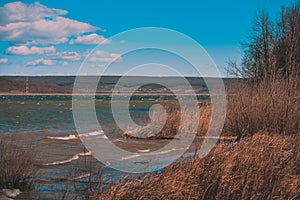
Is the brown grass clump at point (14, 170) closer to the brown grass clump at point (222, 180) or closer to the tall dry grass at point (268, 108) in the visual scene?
the brown grass clump at point (222, 180)

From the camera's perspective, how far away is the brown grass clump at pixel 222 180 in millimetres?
5430

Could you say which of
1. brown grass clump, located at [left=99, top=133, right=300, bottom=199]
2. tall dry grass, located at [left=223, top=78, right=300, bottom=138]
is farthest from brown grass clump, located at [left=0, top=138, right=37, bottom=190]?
tall dry grass, located at [left=223, top=78, right=300, bottom=138]

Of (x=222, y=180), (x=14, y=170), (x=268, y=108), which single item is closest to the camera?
(x=222, y=180)

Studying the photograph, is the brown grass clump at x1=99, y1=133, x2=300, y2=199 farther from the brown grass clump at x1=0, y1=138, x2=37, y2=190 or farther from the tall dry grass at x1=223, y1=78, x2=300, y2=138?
the tall dry grass at x1=223, y1=78, x2=300, y2=138

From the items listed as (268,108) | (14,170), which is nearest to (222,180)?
(14,170)

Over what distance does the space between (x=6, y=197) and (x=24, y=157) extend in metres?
1.31

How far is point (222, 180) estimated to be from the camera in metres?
5.77

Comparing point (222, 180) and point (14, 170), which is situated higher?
point (222, 180)

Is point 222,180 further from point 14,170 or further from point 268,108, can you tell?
point 268,108

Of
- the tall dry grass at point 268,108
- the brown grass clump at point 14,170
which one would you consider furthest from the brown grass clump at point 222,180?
the tall dry grass at point 268,108

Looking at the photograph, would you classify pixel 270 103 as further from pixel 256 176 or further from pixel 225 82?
pixel 256 176

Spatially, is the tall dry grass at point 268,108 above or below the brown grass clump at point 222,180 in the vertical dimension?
above

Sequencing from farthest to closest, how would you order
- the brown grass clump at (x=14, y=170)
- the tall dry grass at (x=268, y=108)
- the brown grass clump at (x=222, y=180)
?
the tall dry grass at (x=268, y=108) < the brown grass clump at (x=14, y=170) < the brown grass clump at (x=222, y=180)

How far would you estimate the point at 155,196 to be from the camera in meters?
5.35
